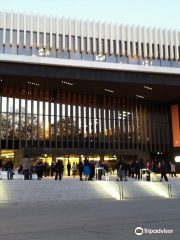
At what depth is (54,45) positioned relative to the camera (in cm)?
2808

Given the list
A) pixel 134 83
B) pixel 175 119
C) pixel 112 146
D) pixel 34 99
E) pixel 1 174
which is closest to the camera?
pixel 1 174

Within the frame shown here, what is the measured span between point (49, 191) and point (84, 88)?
1616 cm

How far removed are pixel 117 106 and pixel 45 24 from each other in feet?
41.0

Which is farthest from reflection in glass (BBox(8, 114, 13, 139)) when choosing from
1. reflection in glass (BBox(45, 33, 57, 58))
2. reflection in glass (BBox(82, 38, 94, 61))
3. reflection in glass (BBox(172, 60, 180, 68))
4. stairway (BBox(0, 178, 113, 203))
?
reflection in glass (BBox(172, 60, 180, 68))

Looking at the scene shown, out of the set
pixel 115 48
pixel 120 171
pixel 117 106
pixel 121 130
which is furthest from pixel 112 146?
pixel 120 171

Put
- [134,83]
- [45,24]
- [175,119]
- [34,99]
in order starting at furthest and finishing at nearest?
[175,119], [34,99], [134,83], [45,24]

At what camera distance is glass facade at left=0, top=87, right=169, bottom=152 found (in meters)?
31.6

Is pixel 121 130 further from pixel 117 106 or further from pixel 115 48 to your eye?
pixel 115 48

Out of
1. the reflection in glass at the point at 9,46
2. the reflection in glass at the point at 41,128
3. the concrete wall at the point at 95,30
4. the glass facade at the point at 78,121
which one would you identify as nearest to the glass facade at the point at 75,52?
the reflection in glass at the point at 9,46

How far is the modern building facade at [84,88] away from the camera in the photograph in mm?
27656

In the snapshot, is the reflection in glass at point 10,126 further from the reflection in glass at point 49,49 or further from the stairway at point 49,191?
the stairway at point 49,191

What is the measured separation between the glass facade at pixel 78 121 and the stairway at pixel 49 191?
13.8 metres

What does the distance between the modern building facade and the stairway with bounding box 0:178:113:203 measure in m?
12.1

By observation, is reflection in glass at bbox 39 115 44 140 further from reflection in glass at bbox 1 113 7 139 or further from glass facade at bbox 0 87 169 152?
reflection in glass at bbox 1 113 7 139
